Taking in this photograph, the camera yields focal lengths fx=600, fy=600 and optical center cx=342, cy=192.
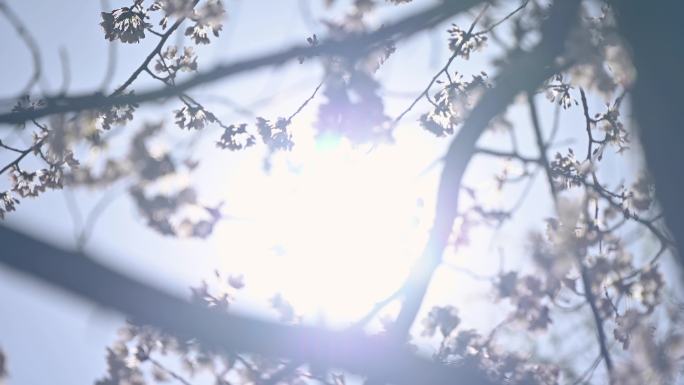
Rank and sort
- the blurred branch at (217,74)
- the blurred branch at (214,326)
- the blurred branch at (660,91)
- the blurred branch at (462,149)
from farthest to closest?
the blurred branch at (462,149)
the blurred branch at (217,74)
the blurred branch at (660,91)
the blurred branch at (214,326)

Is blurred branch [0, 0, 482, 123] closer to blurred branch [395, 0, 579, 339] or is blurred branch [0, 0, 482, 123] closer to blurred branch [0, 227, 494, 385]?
blurred branch [395, 0, 579, 339]

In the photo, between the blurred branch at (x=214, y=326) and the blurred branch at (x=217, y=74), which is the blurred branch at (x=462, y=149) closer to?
the blurred branch at (x=217, y=74)

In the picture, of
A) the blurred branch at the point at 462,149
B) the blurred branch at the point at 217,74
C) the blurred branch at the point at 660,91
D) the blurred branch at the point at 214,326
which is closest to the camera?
the blurred branch at the point at 214,326

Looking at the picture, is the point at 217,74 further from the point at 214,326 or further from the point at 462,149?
the point at 462,149

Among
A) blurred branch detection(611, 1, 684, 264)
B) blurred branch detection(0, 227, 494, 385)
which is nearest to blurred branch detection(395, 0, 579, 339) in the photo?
blurred branch detection(611, 1, 684, 264)

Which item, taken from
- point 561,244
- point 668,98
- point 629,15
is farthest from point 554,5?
point 561,244

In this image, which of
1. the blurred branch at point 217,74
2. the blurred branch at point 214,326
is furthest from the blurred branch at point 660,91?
the blurred branch at point 214,326

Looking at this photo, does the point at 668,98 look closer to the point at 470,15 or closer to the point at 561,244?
the point at 470,15

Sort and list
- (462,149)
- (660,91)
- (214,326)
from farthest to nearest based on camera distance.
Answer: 1. (462,149)
2. (660,91)
3. (214,326)

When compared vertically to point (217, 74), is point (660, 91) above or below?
above

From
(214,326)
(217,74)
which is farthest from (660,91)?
(214,326)

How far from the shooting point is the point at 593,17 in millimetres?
5172

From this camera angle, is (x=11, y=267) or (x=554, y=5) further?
(x=554, y=5)

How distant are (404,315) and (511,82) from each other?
1.30 meters
